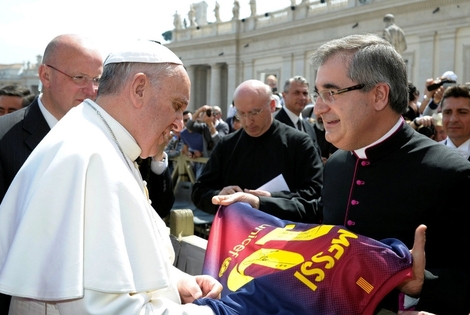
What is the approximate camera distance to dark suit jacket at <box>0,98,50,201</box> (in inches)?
115

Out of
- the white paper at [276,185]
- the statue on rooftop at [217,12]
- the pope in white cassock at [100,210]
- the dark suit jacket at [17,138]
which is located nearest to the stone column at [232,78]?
the statue on rooftop at [217,12]

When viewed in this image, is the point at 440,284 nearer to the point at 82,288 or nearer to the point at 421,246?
the point at 421,246

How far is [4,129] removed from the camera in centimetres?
309

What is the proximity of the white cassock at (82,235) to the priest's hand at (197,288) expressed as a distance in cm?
26

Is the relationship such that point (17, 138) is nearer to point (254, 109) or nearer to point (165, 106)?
point (165, 106)

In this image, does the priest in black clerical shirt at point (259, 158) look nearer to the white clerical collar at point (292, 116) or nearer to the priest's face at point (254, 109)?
the priest's face at point (254, 109)

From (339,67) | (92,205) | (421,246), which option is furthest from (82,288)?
(339,67)

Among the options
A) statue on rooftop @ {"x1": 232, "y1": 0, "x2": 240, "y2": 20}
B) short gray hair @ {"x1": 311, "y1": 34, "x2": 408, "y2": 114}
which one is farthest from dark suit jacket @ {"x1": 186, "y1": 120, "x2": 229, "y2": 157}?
statue on rooftop @ {"x1": 232, "y1": 0, "x2": 240, "y2": 20}

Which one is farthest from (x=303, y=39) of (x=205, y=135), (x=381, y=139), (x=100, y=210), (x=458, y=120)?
(x=100, y=210)

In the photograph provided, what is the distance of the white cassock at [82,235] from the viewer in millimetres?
1655

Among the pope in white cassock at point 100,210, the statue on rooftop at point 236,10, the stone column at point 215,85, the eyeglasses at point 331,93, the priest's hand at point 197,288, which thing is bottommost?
the priest's hand at point 197,288

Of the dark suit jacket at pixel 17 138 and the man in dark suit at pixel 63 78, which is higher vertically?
the man in dark suit at pixel 63 78

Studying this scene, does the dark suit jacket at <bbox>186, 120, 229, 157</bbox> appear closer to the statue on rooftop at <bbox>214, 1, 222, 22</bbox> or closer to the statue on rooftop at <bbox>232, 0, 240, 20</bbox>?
the statue on rooftop at <bbox>232, 0, 240, 20</bbox>

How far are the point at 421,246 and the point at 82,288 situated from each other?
1.26 meters
